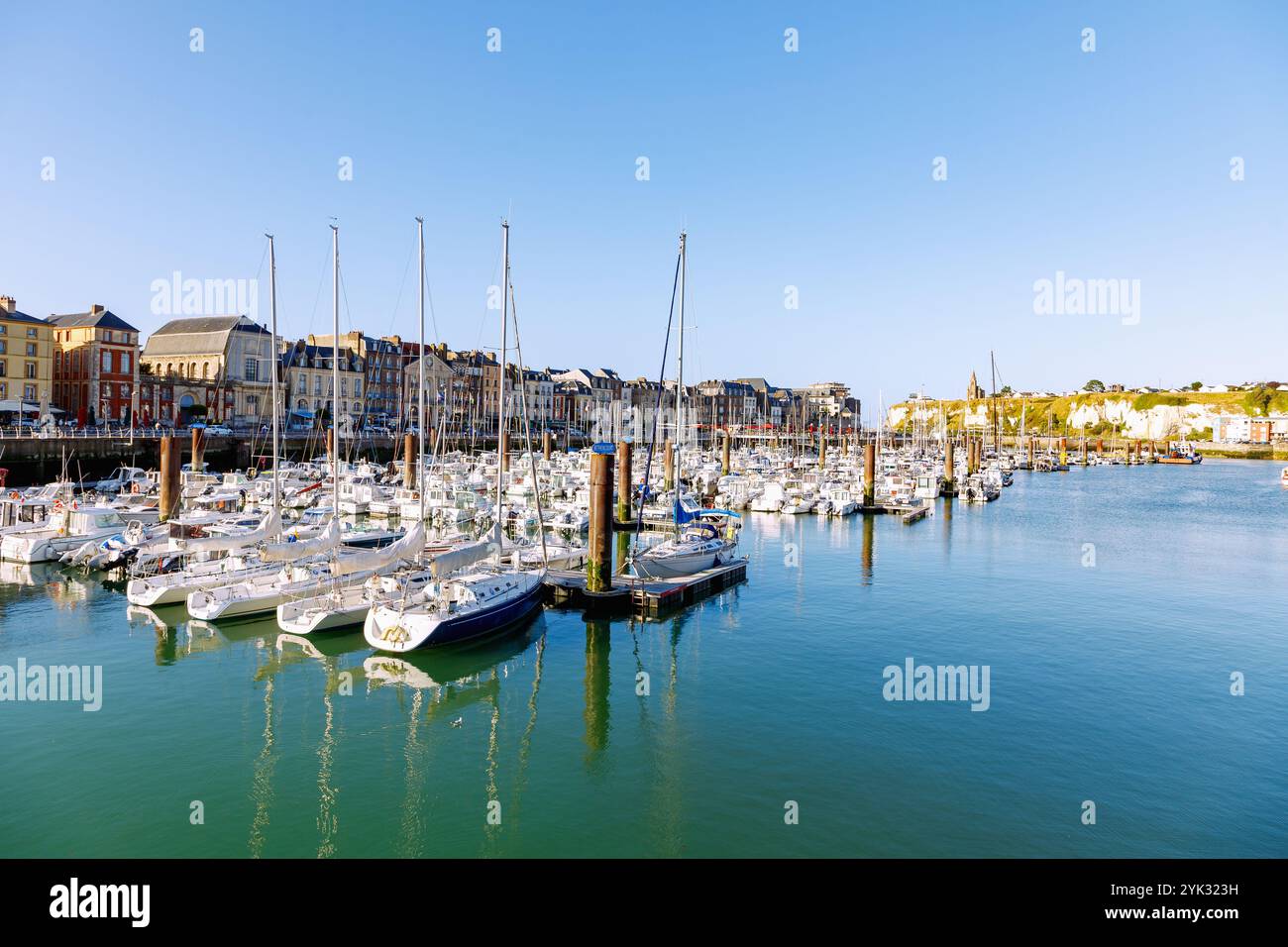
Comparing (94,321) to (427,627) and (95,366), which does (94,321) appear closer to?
(95,366)

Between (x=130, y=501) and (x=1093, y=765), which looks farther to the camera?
(x=130, y=501)

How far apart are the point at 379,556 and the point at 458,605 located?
544 cm

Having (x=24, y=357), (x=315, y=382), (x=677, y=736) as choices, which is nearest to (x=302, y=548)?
Answer: (x=677, y=736)

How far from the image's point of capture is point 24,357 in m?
74.0

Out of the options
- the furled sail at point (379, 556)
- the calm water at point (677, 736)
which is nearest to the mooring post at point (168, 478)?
the calm water at point (677, 736)

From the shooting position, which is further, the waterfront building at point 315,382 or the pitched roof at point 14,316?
the waterfront building at point 315,382

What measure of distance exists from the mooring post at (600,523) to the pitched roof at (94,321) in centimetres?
7230

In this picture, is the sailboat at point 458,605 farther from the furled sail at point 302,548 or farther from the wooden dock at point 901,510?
the wooden dock at point 901,510

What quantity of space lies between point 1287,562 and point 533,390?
122168 mm

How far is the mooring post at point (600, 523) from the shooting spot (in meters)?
30.2

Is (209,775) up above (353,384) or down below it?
below
